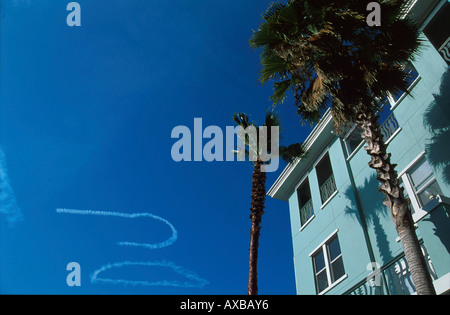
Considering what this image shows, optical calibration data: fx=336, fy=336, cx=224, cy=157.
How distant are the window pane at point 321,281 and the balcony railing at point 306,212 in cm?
297

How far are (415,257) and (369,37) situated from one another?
6.23m

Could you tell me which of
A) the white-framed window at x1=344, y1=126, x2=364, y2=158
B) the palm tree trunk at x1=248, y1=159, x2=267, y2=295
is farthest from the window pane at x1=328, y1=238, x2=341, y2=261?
the palm tree trunk at x1=248, y1=159, x2=267, y2=295

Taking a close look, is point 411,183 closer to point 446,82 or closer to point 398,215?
point 446,82

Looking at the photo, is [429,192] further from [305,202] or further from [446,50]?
[305,202]

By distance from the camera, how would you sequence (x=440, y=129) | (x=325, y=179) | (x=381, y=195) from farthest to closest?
1. (x=325, y=179)
2. (x=381, y=195)
3. (x=440, y=129)

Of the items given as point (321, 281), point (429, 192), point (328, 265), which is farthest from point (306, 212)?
point (429, 192)

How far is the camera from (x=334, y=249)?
13984mm

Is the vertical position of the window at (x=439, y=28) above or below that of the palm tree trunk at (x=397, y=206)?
above

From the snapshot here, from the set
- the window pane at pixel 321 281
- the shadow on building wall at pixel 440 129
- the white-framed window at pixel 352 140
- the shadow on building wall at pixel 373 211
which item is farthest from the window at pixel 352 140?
the window pane at pixel 321 281

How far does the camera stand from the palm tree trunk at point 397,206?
629cm

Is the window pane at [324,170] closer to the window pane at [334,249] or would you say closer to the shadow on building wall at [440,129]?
the window pane at [334,249]

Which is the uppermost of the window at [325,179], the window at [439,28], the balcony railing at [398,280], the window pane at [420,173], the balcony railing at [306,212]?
the window at [439,28]

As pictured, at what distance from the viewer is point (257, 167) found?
12906mm

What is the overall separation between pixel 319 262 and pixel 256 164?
17.7 ft
